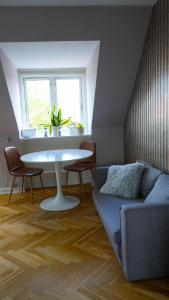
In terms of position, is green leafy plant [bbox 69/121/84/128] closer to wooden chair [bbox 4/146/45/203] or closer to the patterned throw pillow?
wooden chair [bbox 4/146/45/203]

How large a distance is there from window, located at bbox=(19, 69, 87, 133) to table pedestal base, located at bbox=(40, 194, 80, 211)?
1487 mm

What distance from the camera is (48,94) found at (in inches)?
168

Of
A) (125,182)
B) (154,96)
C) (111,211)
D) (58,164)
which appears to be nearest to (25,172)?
(58,164)

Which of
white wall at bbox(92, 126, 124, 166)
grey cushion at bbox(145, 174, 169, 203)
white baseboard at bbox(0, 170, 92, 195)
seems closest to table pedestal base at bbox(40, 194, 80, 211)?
white baseboard at bbox(0, 170, 92, 195)

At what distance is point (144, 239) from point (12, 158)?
2.49 m

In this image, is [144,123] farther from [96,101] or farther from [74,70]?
[74,70]

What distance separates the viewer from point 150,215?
1.74 m

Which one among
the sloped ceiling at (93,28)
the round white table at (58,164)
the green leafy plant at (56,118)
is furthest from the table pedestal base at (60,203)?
the sloped ceiling at (93,28)

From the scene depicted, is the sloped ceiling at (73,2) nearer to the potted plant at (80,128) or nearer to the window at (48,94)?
the window at (48,94)

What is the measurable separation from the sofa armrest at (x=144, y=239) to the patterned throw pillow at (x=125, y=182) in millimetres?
756

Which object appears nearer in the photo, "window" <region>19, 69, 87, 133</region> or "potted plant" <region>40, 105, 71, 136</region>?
"potted plant" <region>40, 105, 71, 136</region>

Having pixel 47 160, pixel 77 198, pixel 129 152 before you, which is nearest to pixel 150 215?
pixel 47 160

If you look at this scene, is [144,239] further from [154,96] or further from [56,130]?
[56,130]

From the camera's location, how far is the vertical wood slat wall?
2516 millimetres
